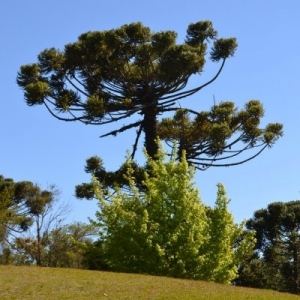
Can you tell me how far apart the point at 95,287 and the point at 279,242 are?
873 inches

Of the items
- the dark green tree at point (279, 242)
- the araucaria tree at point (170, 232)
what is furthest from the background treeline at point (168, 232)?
the dark green tree at point (279, 242)

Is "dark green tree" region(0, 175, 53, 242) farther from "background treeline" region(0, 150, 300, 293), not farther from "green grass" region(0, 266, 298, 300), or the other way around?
"green grass" region(0, 266, 298, 300)

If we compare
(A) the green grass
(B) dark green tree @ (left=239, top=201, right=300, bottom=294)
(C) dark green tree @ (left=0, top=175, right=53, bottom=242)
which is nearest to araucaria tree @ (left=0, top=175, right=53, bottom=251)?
(C) dark green tree @ (left=0, top=175, right=53, bottom=242)

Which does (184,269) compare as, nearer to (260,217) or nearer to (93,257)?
(93,257)

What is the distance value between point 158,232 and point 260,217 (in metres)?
14.6

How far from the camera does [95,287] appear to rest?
13.4 m

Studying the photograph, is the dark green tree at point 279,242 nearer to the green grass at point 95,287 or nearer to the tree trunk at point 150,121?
the tree trunk at point 150,121

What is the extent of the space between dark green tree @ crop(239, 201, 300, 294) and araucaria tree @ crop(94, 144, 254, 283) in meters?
11.4

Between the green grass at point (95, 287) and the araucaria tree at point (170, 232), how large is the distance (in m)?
3.95

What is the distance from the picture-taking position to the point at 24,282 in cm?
1369

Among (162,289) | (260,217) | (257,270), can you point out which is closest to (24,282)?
(162,289)

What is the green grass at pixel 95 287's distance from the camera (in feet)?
40.5

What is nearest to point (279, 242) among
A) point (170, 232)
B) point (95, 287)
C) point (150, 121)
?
point (150, 121)

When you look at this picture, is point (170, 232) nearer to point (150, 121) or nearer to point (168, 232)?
point (168, 232)
